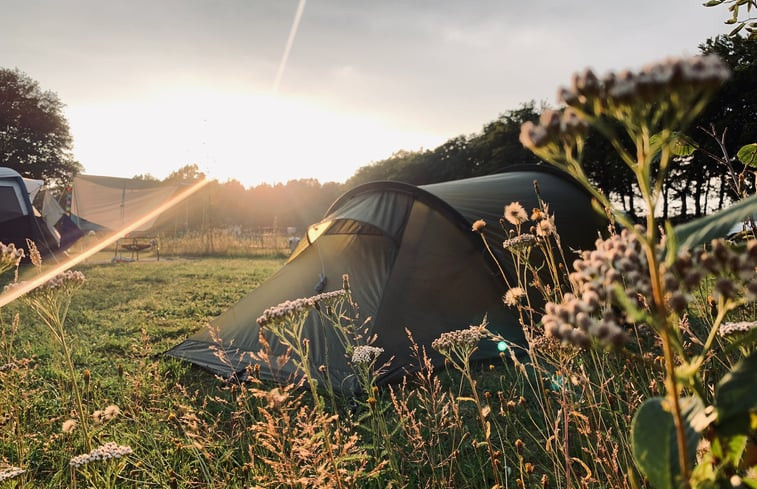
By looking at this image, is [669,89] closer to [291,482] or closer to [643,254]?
[643,254]

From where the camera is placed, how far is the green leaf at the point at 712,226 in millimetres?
554

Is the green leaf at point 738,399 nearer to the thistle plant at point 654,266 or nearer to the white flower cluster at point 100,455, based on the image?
the thistle plant at point 654,266

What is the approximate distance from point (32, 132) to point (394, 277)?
34569 millimetres

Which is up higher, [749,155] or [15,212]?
[15,212]

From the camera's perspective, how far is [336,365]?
143 inches

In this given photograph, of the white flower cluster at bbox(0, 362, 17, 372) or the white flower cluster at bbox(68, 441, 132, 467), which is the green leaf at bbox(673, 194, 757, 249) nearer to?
the white flower cluster at bbox(68, 441, 132, 467)

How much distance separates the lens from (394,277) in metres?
3.87

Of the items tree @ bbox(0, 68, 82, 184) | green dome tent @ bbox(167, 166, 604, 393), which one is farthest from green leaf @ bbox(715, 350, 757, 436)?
tree @ bbox(0, 68, 82, 184)

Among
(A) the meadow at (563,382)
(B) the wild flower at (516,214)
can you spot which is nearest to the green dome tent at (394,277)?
(A) the meadow at (563,382)

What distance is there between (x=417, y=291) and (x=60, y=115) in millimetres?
35780

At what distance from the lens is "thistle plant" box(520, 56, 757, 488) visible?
0.54m

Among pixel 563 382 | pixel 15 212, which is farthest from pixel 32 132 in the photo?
pixel 563 382

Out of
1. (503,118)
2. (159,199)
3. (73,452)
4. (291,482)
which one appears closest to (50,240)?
(159,199)

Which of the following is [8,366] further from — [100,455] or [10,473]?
[100,455]
